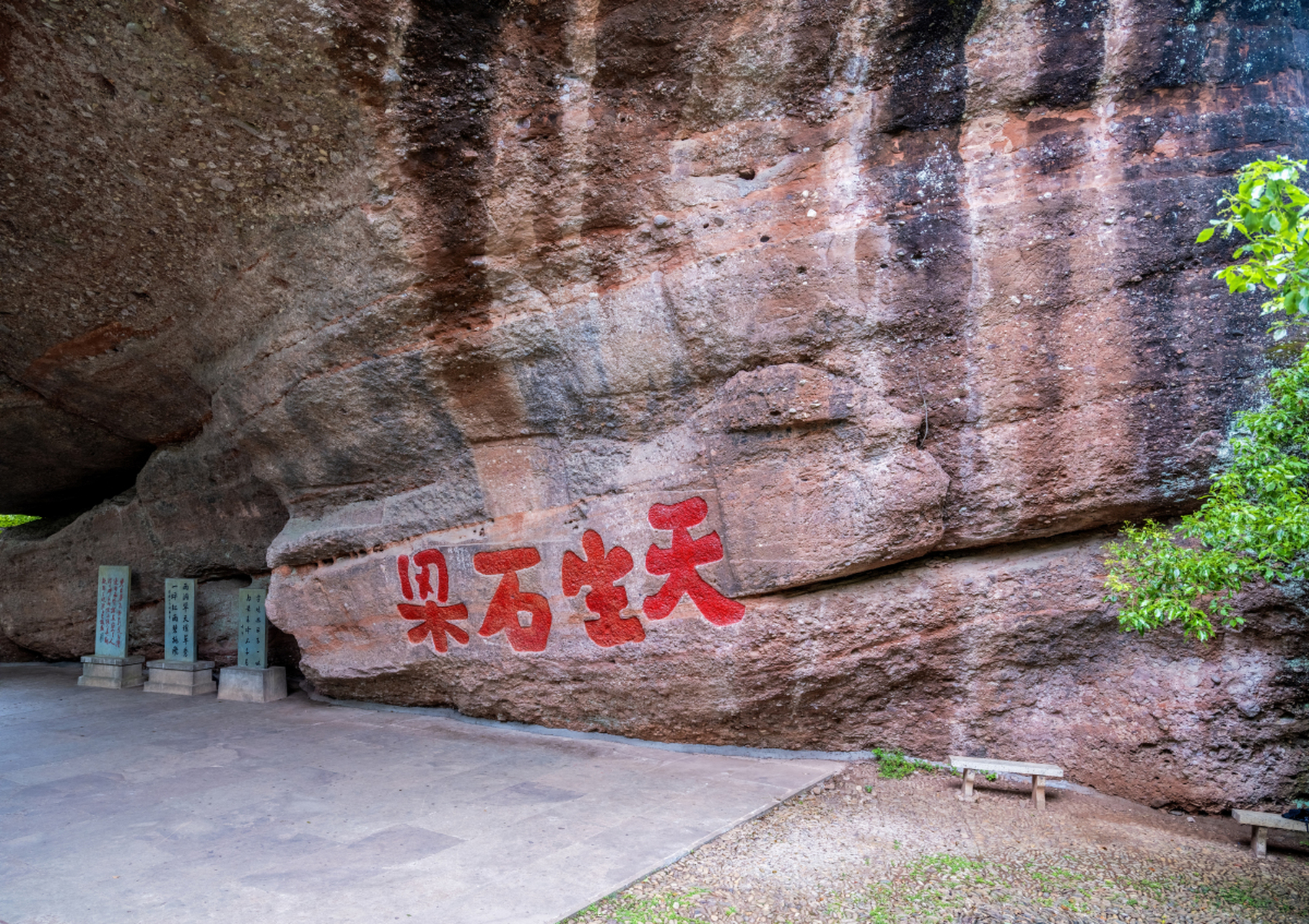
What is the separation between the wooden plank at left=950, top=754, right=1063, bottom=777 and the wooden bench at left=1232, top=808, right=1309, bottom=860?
0.80 m

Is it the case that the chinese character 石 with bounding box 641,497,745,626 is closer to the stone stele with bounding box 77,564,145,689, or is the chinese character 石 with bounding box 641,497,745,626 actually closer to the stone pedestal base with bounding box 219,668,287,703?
the stone pedestal base with bounding box 219,668,287,703

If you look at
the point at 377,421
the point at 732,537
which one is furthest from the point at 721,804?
the point at 377,421

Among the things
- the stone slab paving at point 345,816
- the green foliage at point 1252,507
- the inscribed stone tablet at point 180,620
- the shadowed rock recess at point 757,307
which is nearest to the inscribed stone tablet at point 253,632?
the inscribed stone tablet at point 180,620

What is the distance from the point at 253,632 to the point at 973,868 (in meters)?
6.69

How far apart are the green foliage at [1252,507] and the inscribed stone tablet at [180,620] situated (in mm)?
8268

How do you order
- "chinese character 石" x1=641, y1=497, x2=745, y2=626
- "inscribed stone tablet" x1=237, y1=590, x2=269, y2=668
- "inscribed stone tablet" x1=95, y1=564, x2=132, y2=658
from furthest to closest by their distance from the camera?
"inscribed stone tablet" x1=95, y1=564, x2=132, y2=658 < "inscribed stone tablet" x1=237, y1=590, x2=269, y2=668 < "chinese character 石" x1=641, y1=497, x2=745, y2=626

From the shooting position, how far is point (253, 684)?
24.7 feet

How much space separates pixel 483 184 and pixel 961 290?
118 inches

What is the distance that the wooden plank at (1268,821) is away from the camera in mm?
3812

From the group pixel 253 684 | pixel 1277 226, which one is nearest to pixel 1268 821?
pixel 1277 226

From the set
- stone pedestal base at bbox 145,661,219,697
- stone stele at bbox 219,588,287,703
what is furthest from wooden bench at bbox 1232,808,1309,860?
stone pedestal base at bbox 145,661,219,697

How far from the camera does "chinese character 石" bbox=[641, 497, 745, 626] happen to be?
5.19 meters

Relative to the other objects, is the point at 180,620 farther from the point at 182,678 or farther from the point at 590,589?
the point at 590,589

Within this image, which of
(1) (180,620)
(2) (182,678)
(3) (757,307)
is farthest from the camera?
(1) (180,620)
